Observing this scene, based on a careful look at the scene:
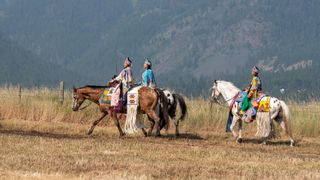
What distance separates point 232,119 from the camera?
23500 mm

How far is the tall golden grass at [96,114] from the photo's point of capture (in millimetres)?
26922

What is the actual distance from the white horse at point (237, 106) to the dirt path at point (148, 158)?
497mm

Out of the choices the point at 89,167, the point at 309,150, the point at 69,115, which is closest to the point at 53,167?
the point at 89,167

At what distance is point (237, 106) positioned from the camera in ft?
76.1

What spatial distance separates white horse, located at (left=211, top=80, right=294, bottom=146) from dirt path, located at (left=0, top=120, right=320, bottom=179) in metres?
0.50

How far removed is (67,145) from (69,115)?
9469 mm

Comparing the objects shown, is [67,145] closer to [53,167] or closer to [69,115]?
[53,167]

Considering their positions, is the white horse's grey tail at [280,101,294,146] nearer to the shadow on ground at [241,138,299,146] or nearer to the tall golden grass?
the shadow on ground at [241,138,299,146]

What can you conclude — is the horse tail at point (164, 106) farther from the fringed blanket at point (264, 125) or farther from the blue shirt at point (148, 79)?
the fringed blanket at point (264, 125)

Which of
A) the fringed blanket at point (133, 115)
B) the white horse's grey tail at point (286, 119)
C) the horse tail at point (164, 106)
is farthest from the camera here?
the horse tail at point (164, 106)

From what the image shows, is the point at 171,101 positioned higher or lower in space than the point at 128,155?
higher

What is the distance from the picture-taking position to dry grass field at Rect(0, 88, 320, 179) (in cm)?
1489

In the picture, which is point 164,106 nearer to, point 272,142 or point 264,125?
point 264,125

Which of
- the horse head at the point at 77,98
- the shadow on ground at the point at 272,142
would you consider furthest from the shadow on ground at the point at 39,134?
the shadow on ground at the point at 272,142
